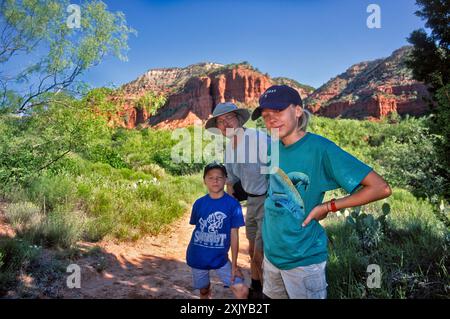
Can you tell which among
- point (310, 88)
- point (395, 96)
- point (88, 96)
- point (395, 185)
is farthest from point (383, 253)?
point (310, 88)

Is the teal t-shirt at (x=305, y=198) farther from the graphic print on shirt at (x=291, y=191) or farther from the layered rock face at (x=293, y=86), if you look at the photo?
the layered rock face at (x=293, y=86)

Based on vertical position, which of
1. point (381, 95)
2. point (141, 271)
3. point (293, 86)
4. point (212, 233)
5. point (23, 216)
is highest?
point (293, 86)

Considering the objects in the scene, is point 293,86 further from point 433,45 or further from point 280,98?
point 280,98

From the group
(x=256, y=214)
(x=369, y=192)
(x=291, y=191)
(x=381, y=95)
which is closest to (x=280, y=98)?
(x=291, y=191)

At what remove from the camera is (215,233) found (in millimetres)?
2920

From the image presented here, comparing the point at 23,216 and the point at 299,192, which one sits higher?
the point at 299,192

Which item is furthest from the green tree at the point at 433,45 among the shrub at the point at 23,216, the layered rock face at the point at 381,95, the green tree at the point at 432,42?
the layered rock face at the point at 381,95

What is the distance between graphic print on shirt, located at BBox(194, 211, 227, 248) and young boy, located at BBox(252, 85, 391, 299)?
39.0 inches

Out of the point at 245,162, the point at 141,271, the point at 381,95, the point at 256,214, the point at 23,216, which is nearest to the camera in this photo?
the point at 245,162

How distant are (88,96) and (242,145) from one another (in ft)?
14.5

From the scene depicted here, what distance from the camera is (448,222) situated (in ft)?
12.4

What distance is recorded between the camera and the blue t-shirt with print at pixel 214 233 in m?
2.89

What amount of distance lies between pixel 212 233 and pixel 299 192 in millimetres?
1298
